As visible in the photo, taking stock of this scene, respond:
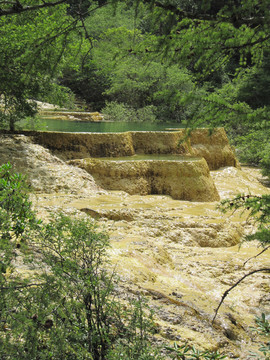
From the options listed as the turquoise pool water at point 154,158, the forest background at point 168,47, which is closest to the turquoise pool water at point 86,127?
the turquoise pool water at point 154,158

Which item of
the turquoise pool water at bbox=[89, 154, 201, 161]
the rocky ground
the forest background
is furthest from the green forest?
A: the turquoise pool water at bbox=[89, 154, 201, 161]

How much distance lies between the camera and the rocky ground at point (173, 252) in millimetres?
2895

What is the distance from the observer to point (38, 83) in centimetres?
832

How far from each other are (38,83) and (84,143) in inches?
69.2

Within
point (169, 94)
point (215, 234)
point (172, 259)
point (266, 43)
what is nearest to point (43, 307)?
point (169, 94)

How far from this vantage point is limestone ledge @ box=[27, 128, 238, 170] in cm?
892

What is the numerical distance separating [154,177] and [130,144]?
159cm

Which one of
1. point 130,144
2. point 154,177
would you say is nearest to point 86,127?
point 130,144

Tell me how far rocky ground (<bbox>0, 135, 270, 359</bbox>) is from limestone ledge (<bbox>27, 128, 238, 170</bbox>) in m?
0.57

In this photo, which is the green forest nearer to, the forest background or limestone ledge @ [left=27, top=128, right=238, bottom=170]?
the forest background

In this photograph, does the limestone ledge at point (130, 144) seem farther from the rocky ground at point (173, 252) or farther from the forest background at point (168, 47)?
the forest background at point (168, 47)

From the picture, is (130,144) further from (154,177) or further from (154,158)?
(154,177)

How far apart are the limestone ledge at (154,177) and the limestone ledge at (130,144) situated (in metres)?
0.58

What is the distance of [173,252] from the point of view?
213 inches
